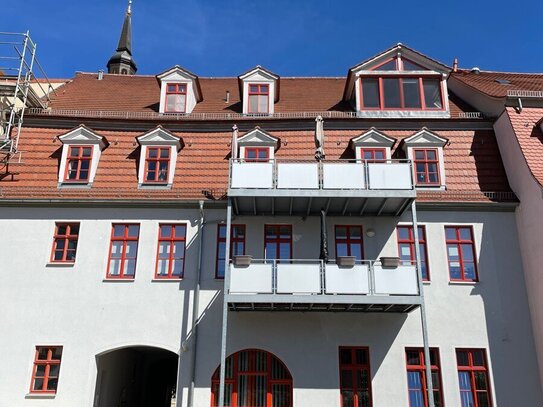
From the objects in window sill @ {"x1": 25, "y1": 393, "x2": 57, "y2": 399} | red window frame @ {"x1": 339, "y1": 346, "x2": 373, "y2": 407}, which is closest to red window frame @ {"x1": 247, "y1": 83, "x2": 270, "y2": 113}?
red window frame @ {"x1": 339, "y1": 346, "x2": 373, "y2": 407}

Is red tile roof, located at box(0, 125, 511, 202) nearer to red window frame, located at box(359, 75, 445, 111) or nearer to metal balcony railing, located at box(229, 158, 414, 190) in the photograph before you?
red window frame, located at box(359, 75, 445, 111)

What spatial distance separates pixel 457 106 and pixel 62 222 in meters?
14.3

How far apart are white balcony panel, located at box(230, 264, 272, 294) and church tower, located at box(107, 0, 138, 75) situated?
26.6 meters

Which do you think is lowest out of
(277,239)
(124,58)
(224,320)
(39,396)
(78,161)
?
(39,396)

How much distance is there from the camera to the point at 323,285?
522 inches

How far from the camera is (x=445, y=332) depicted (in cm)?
1424

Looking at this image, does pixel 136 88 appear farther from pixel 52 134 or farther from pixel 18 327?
pixel 18 327

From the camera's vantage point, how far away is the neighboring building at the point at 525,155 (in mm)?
14094

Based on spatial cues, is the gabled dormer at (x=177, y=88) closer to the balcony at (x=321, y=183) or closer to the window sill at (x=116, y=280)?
the balcony at (x=321, y=183)

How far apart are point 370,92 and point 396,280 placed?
24.3ft

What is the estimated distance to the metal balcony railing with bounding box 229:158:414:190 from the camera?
46.5 feet

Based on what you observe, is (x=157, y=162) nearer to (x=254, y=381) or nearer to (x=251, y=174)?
(x=251, y=174)

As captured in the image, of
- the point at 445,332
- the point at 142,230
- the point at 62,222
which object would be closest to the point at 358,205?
the point at 445,332

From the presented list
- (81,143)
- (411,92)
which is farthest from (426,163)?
(81,143)
